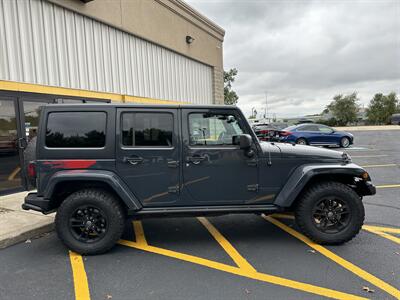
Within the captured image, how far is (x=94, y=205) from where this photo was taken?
3592mm

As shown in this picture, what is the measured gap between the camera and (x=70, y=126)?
369 centimetres

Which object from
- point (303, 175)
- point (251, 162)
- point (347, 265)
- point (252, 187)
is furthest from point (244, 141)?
→ point (347, 265)

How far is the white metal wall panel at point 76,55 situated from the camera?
262 inches

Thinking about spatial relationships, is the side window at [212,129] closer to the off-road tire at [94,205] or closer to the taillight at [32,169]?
the off-road tire at [94,205]

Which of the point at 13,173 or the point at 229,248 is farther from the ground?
the point at 13,173

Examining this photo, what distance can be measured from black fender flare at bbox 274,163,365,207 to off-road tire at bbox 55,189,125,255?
2.10 meters

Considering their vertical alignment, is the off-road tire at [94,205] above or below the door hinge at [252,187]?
below

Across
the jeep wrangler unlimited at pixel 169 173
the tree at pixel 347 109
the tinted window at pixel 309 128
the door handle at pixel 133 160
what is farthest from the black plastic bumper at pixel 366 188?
the tree at pixel 347 109

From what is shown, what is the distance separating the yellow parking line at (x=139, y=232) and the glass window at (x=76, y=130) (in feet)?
4.87

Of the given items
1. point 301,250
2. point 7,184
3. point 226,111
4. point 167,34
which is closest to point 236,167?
point 226,111

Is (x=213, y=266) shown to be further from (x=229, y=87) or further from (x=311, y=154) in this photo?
(x=229, y=87)

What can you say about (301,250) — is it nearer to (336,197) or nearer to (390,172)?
(336,197)

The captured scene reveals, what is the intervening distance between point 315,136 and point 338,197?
12697 mm

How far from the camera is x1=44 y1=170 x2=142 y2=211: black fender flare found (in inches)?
138
